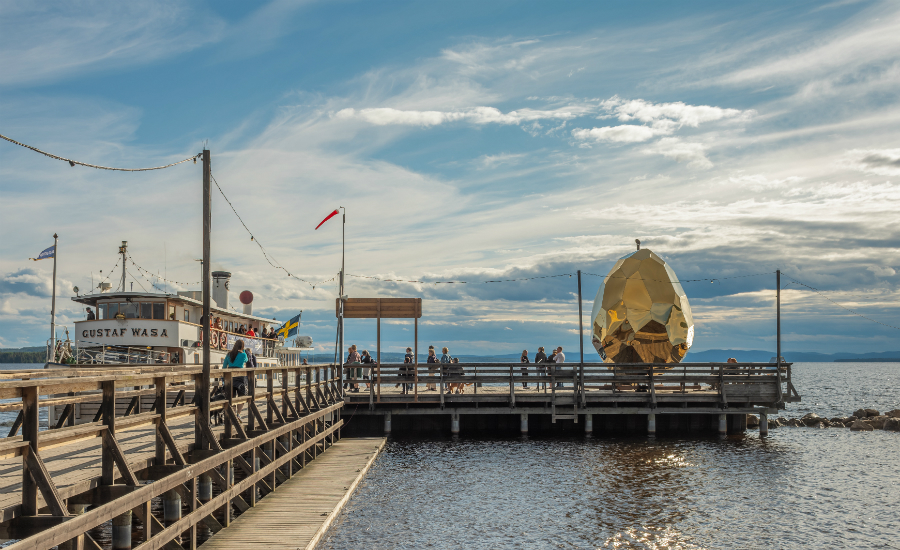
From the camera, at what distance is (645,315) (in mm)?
32188

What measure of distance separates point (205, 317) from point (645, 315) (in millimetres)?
24059

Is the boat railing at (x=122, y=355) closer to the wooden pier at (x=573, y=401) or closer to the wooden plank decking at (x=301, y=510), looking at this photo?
the wooden pier at (x=573, y=401)

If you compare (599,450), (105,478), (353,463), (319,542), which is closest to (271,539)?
(319,542)

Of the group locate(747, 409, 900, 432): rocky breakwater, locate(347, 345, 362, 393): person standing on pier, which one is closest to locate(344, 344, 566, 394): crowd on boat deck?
locate(347, 345, 362, 393): person standing on pier

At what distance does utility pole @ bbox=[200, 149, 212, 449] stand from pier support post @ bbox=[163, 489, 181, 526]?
3.71 feet

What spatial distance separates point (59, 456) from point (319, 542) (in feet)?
14.2

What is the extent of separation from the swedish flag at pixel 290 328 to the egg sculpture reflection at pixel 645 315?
2084 cm

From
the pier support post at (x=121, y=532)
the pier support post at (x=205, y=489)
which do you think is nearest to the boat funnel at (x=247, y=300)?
the pier support post at (x=205, y=489)

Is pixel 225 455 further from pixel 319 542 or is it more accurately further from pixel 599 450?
pixel 599 450

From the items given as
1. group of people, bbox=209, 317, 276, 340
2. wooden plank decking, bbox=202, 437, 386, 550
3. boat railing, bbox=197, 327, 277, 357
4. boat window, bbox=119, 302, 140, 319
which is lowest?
wooden plank decking, bbox=202, 437, 386, 550

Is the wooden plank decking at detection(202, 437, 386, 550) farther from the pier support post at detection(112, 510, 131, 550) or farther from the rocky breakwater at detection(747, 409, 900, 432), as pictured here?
the rocky breakwater at detection(747, 409, 900, 432)

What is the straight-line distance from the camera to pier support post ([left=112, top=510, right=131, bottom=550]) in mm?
8719

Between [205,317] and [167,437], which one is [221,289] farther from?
[167,437]

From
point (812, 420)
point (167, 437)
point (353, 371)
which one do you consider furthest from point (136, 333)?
point (812, 420)
